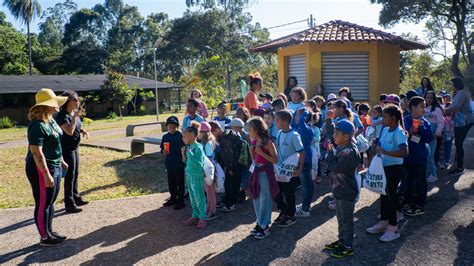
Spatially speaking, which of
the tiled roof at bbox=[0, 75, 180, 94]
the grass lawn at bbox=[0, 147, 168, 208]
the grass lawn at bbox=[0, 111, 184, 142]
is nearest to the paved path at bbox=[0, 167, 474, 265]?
the grass lawn at bbox=[0, 147, 168, 208]

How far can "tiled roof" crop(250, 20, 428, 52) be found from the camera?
467 inches

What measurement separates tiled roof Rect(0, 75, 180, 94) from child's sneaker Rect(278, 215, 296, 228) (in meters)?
27.8

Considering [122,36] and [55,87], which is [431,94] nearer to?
[55,87]

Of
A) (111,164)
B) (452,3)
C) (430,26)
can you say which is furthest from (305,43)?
(430,26)

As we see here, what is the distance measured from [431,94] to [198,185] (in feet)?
15.3

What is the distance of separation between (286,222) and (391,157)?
1536 mm

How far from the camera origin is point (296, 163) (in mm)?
4973

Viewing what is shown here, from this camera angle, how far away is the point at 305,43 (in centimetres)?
1238

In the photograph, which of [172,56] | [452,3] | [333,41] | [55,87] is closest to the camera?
[333,41]

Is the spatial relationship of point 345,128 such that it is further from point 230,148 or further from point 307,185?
point 230,148

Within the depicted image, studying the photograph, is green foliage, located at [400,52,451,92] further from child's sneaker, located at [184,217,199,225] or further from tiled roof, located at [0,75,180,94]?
child's sneaker, located at [184,217,199,225]

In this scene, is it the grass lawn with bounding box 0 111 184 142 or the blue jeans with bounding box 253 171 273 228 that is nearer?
the blue jeans with bounding box 253 171 273 228

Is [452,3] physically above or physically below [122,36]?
below

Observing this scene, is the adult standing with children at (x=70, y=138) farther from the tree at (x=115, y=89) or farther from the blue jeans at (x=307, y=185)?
the tree at (x=115, y=89)
